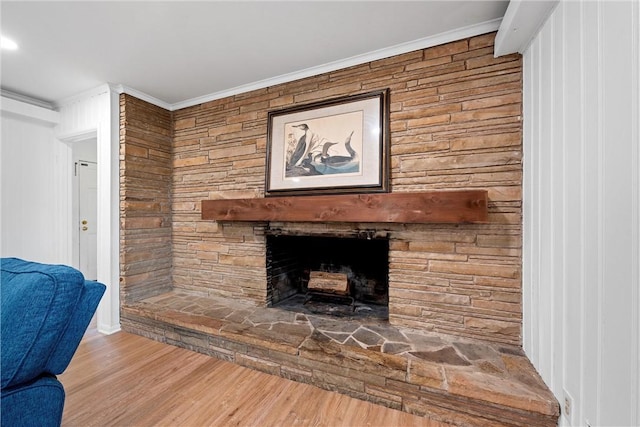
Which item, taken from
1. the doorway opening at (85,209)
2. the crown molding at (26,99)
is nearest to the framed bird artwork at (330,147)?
the crown molding at (26,99)

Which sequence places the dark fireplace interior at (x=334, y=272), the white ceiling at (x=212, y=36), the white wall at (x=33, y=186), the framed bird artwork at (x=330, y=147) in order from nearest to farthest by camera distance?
the white ceiling at (x=212, y=36) → the framed bird artwork at (x=330, y=147) → the dark fireplace interior at (x=334, y=272) → the white wall at (x=33, y=186)

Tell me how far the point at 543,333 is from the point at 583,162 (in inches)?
36.2

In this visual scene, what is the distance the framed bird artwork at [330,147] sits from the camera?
2.04 metres

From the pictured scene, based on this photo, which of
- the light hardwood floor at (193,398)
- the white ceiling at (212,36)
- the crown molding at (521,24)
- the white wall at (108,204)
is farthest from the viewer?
the white wall at (108,204)

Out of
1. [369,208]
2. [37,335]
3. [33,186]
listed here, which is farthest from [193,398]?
[33,186]

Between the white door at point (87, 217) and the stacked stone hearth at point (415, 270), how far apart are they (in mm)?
1837

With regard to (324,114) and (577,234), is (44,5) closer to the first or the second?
(324,114)

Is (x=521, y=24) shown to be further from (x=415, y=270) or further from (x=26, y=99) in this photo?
(x=26, y=99)

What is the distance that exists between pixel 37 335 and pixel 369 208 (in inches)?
66.9

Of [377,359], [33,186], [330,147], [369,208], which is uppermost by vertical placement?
[330,147]

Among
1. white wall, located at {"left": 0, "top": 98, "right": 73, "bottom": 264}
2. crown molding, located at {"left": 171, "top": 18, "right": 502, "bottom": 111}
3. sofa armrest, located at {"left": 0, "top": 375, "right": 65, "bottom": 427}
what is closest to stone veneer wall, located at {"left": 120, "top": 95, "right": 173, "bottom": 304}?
crown molding, located at {"left": 171, "top": 18, "right": 502, "bottom": 111}

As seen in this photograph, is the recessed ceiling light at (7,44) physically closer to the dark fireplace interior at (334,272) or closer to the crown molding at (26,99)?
the crown molding at (26,99)

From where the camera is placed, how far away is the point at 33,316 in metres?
0.90

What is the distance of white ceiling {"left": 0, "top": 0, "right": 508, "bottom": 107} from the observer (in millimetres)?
1623
